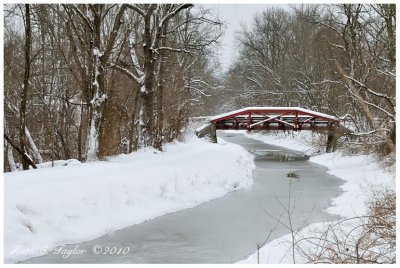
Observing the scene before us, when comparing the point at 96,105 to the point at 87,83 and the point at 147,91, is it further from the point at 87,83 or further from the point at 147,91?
the point at 147,91

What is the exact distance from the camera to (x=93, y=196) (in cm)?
1040

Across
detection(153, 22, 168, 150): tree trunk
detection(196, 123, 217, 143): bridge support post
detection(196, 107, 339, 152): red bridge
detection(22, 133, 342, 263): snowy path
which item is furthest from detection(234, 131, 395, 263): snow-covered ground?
detection(153, 22, 168, 150): tree trunk

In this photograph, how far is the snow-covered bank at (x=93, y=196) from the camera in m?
8.25

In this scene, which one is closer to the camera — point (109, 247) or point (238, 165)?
point (109, 247)

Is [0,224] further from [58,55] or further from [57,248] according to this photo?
[58,55]

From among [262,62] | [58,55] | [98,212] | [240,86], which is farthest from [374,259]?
[240,86]

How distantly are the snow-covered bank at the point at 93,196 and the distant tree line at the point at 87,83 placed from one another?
176 centimetres

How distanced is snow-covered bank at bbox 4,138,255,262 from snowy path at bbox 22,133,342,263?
35cm

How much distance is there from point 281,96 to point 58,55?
27630 millimetres

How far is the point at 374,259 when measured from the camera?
536 centimetres

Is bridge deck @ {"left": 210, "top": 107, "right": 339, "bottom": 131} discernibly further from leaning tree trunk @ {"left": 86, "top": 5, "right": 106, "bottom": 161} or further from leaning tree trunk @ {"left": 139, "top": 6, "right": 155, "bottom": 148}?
leaning tree trunk @ {"left": 86, "top": 5, "right": 106, "bottom": 161}

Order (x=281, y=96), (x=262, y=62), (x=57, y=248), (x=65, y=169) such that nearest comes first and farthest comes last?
(x=57, y=248) → (x=65, y=169) → (x=281, y=96) → (x=262, y=62)

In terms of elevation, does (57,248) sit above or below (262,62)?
below

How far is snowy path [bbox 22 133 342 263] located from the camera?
25.8 ft
